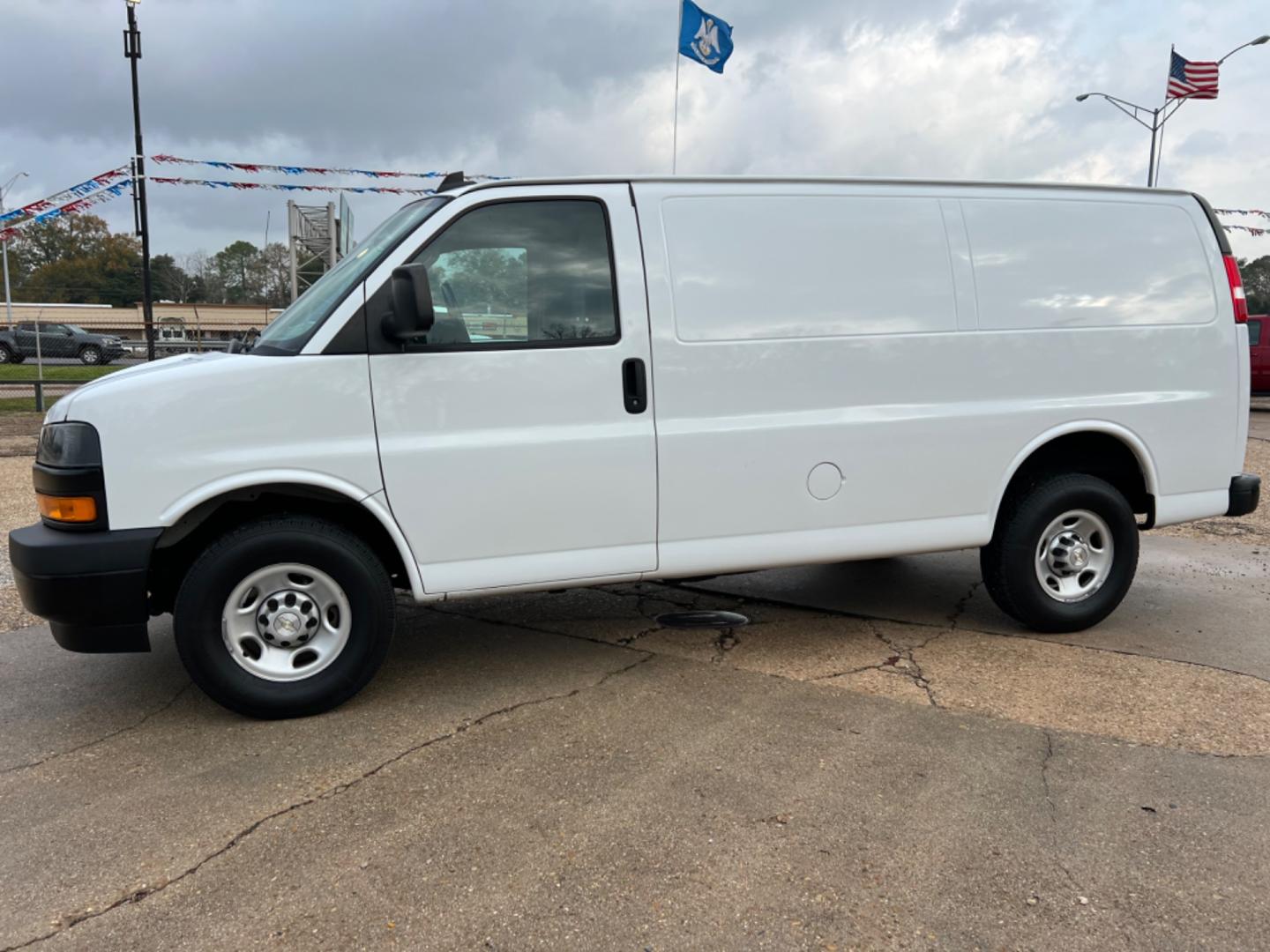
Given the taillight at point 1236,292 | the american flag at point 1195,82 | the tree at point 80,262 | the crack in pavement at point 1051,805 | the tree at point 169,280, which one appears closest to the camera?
the crack in pavement at point 1051,805

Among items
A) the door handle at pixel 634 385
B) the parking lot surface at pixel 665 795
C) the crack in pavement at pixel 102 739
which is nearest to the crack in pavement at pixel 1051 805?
the parking lot surface at pixel 665 795

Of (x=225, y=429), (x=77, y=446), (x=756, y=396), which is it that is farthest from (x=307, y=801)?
(x=756, y=396)

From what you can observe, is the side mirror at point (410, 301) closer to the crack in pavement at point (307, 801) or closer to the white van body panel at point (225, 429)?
the white van body panel at point (225, 429)

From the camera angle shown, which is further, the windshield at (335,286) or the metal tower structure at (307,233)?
the metal tower structure at (307,233)

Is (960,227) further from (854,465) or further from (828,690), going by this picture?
(828,690)

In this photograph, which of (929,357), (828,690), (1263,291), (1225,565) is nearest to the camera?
(828,690)

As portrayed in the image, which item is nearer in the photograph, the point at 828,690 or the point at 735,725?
the point at 735,725

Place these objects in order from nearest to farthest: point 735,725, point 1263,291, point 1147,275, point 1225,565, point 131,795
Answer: point 131,795
point 735,725
point 1147,275
point 1225,565
point 1263,291

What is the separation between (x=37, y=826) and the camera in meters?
3.01

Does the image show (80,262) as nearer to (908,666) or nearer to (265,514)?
(265,514)

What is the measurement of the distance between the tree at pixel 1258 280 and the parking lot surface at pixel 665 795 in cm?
6843

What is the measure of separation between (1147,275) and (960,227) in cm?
108

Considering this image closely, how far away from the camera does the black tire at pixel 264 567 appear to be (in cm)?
359

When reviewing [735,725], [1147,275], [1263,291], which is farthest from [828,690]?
[1263,291]
